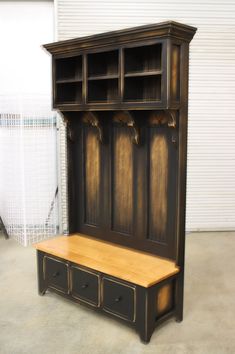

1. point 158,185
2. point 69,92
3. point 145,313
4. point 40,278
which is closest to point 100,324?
point 145,313

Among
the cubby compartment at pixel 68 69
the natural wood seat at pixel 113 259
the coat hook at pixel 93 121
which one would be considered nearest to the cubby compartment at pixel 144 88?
the coat hook at pixel 93 121

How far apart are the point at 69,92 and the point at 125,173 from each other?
0.93 meters

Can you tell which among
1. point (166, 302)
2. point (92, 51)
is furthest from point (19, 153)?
point (166, 302)

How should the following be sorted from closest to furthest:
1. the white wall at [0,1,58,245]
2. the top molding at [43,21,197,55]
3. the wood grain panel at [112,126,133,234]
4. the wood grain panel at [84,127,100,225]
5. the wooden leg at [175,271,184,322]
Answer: the top molding at [43,21,197,55] → the wooden leg at [175,271,184,322] → the wood grain panel at [112,126,133,234] → the wood grain panel at [84,127,100,225] → the white wall at [0,1,58,245]

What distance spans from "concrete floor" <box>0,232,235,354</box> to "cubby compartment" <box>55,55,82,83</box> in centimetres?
193

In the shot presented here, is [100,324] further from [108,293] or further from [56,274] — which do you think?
[56,274]

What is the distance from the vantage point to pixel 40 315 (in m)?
3.34

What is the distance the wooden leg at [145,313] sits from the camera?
2.88 m

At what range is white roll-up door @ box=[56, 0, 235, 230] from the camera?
532 cm

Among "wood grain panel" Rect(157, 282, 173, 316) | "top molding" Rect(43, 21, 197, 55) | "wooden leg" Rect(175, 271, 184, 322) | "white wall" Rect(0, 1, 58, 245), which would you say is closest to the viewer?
"top molding" Rect(43, 21, 197, 55)

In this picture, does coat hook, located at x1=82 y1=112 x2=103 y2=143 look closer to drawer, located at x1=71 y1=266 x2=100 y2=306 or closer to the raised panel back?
the raised panel back

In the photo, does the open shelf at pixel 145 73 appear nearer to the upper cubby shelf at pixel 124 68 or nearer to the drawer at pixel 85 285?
the upper cubby shelf at pixel 124 68

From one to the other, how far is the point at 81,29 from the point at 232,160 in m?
2.64

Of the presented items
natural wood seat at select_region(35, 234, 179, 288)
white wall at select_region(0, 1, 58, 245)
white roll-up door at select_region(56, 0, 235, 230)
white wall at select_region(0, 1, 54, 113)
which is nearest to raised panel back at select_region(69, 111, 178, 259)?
natural wood seat at select_region(35, 234, 179, 288)
